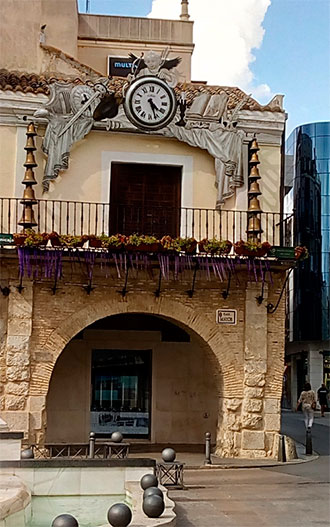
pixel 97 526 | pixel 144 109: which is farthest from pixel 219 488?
pixel 144 109

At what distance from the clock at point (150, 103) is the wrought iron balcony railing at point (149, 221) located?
75.4 inches

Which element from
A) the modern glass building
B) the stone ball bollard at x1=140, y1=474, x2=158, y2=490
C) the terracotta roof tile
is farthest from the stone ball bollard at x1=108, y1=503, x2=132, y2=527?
the modern glass building

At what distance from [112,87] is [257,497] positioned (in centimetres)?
948

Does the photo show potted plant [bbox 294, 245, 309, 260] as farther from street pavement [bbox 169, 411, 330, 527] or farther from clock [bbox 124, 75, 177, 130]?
street pavement [bbox 169, 411, 330, 527]

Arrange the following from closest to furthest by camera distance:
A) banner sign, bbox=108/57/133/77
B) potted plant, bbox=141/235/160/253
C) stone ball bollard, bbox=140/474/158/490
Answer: stone ball bollard, bbox=140/474/158/490
potted plant, bbox=141/235/160/253
banner sign, bbox=108/57/133/77

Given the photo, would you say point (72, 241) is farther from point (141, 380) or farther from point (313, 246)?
point (313, 246)

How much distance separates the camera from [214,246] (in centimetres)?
1748

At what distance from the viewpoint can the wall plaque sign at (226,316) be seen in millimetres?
18281

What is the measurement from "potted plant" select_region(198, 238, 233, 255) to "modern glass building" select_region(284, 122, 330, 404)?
26.0 metres

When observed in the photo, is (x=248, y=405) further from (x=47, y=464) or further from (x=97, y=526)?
(x=97, y=526)

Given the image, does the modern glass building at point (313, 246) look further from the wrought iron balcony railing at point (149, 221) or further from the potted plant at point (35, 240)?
the potted plant at point (35, 240)

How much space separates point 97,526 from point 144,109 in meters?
10.9

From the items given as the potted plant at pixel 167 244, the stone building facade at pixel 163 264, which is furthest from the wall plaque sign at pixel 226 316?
the potted plant at pixel 167 244

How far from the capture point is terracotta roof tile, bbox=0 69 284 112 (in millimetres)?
18109
